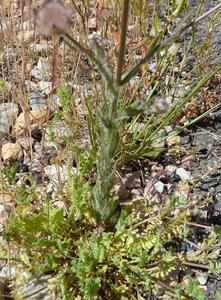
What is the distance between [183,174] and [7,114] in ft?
2.46

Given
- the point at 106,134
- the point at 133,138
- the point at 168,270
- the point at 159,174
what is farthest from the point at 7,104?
the point at 168,270

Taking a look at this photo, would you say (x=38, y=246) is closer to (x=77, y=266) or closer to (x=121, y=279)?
(x=77, y=266)

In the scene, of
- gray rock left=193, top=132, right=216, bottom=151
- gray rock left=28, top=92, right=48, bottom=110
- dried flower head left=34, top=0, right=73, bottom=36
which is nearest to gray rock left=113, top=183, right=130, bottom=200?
gray rock left=193, top=132, right=216, bottom=151

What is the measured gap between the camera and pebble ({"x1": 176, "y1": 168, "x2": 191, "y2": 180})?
1.66 m

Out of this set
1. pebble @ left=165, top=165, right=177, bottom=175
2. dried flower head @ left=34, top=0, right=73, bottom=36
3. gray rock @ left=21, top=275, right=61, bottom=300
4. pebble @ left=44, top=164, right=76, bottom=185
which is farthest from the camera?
pebble @ left=165, top=165, right=177, bottom=175

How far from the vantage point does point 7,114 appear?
176cm

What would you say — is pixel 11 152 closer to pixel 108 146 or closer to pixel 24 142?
pixel 24 142

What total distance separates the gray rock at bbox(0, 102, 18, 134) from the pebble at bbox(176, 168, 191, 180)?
0.71 m

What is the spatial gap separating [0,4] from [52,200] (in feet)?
2.97

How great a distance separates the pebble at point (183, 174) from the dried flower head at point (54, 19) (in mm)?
997

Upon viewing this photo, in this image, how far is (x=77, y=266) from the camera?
123cm

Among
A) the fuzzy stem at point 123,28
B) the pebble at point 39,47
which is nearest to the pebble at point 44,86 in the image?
the pebble at point 39,47

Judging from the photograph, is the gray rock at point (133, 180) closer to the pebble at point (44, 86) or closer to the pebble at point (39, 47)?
the pebble at point (44, 86)

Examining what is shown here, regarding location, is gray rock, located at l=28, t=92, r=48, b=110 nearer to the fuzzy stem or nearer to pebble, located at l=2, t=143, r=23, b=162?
pebble, located at l=2, t=143, r=23, b=162
